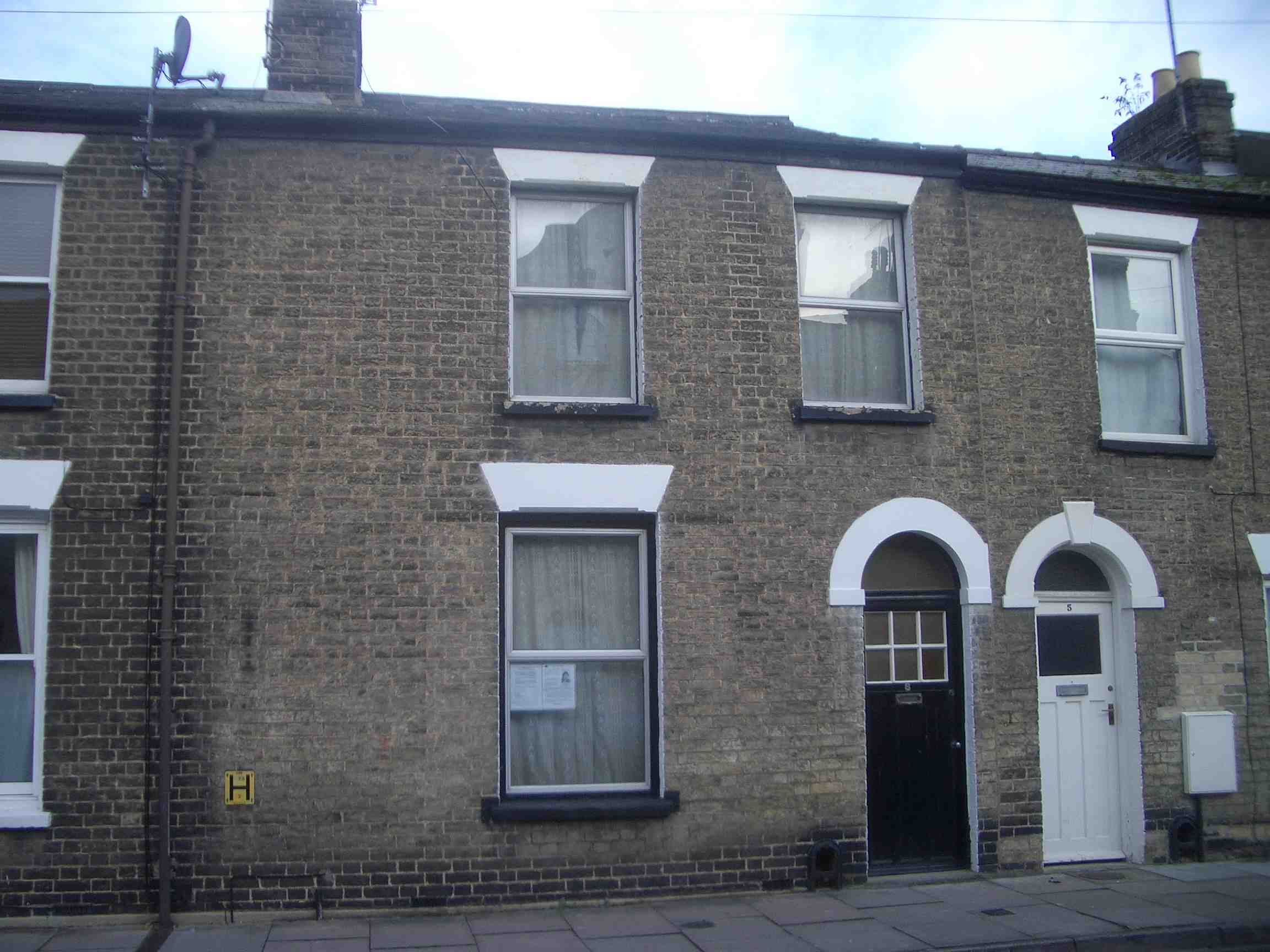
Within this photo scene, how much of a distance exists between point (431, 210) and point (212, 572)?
3.14m

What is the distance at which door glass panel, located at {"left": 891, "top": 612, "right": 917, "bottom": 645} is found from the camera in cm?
889

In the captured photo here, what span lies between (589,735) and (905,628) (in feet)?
8.97

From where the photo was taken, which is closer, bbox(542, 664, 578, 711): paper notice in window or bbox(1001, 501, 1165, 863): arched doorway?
bbox(542, 664, 578, 711): paper notice in window

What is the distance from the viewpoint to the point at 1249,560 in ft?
31.7

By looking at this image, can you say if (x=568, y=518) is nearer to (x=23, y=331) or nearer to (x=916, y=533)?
(x=916, y=533)

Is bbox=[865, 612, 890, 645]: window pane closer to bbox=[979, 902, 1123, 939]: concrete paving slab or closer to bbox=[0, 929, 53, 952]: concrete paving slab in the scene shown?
bbox=[979, 902, 1123, 939]: concrete paving slab

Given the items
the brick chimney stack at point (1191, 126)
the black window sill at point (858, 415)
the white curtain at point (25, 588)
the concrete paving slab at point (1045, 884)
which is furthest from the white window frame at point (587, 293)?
the brick chimney stack at point (1191, 126)

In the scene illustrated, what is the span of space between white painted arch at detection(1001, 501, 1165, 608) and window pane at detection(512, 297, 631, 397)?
355 cm

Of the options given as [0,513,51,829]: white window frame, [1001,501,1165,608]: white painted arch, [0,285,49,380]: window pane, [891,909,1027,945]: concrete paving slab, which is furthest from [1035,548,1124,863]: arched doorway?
[0,285,49,380]: window pane

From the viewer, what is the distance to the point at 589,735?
27.1 feet

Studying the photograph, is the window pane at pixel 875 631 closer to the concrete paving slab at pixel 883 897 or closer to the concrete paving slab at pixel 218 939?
the concrete paving slab at pixel 883 897

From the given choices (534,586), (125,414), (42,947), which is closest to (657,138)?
(534,586)

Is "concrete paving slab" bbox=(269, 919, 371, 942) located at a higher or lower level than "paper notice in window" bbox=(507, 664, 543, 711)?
lower

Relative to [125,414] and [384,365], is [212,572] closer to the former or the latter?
[125,414]
